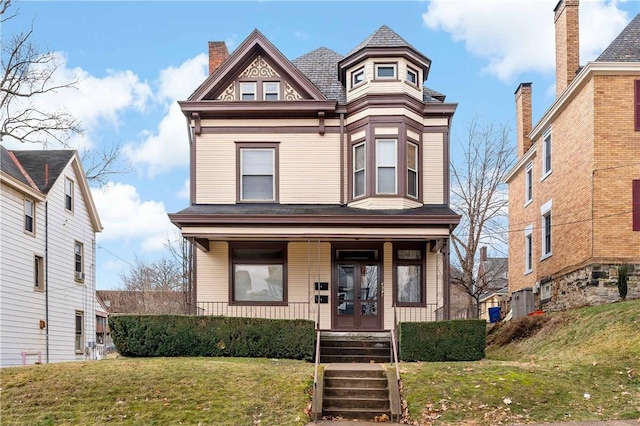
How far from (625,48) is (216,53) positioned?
12.3 metres

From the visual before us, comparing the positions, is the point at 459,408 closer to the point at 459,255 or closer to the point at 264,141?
the point at 264,141

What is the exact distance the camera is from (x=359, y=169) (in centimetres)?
1827

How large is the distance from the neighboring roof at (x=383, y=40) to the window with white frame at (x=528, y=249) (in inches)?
424

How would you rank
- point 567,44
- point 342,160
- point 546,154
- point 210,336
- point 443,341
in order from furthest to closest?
point 546,154 → point 567,44 → point 342,160 → point 210,336 → point 443,341

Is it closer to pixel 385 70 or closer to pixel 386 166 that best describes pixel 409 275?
pixel 386 166

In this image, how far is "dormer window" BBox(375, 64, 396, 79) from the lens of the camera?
18.4 meters

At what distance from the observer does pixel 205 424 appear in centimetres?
1031

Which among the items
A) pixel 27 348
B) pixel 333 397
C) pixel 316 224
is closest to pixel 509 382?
pixel 333 397

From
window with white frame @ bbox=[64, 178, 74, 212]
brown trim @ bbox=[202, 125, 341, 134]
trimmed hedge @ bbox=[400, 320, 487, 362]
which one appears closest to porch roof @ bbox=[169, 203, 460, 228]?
trimmed hedge @ bbox=[400, 320, 487, 362]

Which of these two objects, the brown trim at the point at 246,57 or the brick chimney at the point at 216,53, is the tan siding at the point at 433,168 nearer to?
the brown trim at the point at 246,57

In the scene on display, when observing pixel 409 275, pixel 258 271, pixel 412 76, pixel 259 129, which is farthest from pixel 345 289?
pixel 412 76

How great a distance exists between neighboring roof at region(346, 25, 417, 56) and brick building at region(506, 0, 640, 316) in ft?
17.2

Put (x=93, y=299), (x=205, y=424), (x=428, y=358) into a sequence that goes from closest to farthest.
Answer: (x=205, y=424), (x=428, y=358), (x=93, y=299)

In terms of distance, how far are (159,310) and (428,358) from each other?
2972 centimetres
